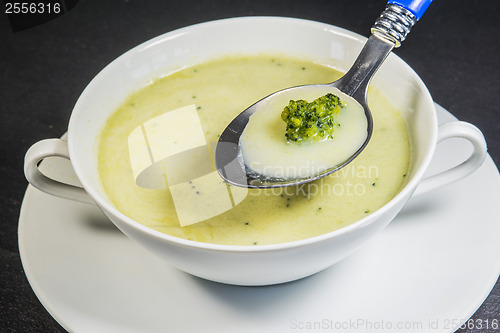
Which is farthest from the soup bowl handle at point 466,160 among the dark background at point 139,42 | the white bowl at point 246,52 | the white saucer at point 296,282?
the dark background at point 139,42

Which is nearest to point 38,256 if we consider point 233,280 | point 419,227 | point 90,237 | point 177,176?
point 90,237

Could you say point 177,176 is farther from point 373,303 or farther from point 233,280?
point 373,303

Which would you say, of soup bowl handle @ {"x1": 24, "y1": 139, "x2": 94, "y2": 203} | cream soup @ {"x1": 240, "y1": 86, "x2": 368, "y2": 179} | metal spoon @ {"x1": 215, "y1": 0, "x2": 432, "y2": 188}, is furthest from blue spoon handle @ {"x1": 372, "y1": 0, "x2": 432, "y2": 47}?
soup bowl handle @ {"x1": 24, "y1": 139, "x2": 94, "y2": 203}

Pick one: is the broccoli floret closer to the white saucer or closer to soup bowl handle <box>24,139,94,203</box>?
the white saucer

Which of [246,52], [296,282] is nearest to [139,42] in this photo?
[246,52]

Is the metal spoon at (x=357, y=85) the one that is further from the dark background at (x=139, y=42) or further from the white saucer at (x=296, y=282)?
the dark background at (x=139, y=42)
